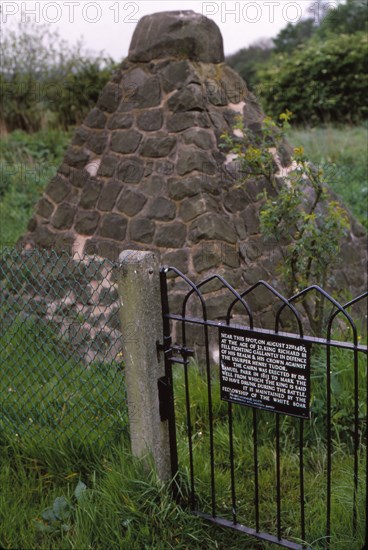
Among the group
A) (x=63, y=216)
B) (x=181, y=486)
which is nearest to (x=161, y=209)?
(x=63, y=216)

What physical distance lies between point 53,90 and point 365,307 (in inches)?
407

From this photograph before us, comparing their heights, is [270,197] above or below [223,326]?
above

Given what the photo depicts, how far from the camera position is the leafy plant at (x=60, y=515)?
3133 millimetres

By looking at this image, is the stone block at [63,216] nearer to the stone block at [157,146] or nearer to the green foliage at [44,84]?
the stone block at [157,146]

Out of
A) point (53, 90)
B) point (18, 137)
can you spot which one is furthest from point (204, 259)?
point (53, 90)

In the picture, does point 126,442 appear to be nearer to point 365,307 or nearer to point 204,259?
point 204,259

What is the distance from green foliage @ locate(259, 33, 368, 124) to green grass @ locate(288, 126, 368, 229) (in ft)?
4.44

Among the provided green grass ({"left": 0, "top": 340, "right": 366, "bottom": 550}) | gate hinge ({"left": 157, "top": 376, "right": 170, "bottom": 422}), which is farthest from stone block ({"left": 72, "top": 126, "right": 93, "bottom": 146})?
gate hinge ({"left": 157, "top": 376, "right": 170, "bottom": 422})

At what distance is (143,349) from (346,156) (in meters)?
8.80

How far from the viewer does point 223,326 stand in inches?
114

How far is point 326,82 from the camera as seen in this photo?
15.5 meters

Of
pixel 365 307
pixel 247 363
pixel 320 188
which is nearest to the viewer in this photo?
pixel 247 363

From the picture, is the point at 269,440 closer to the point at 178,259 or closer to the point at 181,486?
the point at 181,486

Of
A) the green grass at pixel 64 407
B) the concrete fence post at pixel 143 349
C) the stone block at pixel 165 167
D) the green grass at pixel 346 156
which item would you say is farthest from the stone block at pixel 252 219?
the green grass at pixel 346 156
